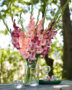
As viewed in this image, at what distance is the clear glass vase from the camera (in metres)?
2.26

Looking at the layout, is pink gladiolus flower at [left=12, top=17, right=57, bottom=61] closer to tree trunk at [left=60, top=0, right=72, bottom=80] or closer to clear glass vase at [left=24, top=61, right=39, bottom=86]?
clear glass vase at [left=24, top=61, right=39, bottom=86]

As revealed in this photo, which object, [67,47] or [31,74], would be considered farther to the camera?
[67,47]

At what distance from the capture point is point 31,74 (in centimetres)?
226

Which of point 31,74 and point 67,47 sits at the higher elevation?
point 67,47

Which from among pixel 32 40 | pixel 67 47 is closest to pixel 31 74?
pixel 32 40

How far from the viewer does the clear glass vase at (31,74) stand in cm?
226

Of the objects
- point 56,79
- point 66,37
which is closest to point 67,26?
point 66,37

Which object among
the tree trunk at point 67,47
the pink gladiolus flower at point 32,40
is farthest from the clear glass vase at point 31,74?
the tree trunk at point 67,47

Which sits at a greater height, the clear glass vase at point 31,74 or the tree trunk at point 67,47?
the tree trunk at point 67,47

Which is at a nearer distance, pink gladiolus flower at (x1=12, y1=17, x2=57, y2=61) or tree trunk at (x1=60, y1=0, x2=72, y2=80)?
pink gladiolus flower at (x1=12, y1=17, x2=57, y2=61)

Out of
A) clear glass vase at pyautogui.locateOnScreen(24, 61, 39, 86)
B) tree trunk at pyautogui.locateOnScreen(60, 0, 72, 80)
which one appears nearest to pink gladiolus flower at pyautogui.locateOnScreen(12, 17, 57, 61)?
clear glass vase at pyautogui.locateOnScreen(24, 61, 39, 86)

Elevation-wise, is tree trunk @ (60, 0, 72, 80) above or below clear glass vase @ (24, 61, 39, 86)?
above

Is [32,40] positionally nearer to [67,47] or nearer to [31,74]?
[31,74]

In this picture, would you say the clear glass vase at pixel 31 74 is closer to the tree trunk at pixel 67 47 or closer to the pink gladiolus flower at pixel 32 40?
the pink gladiolus flower at pixel 32 40
